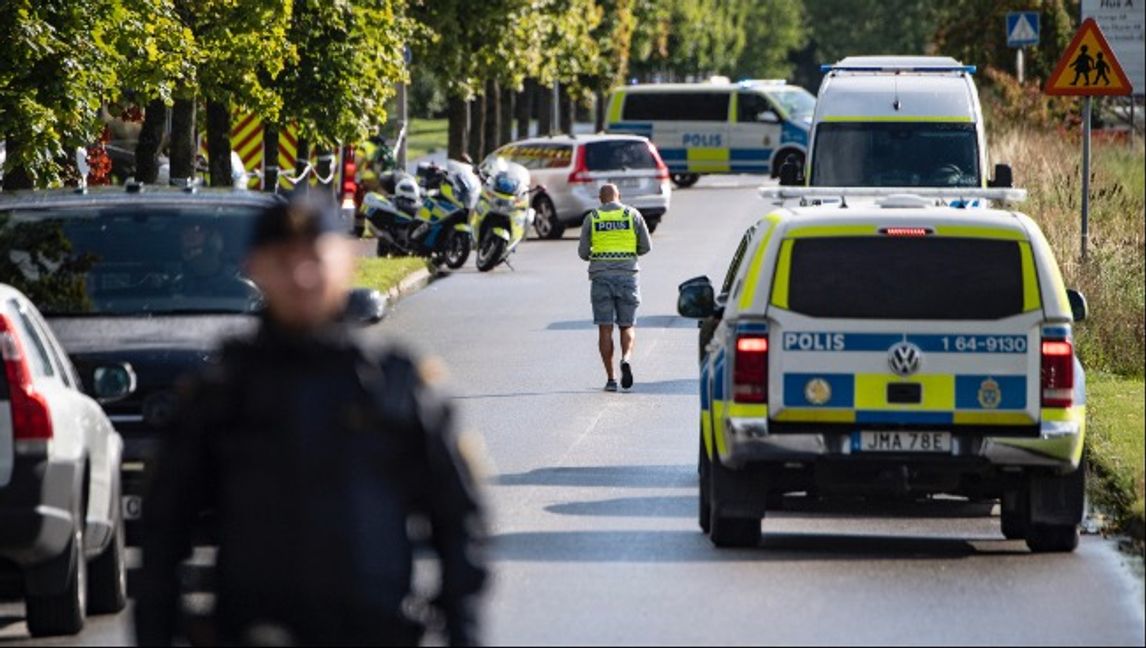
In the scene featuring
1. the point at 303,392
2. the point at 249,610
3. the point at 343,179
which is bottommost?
the point at 343,179

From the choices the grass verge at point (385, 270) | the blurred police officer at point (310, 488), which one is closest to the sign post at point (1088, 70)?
the grass verge at point (385, 270)

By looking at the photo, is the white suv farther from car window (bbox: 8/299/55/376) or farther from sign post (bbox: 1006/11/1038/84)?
car window (bbox: 8/299/55/376)

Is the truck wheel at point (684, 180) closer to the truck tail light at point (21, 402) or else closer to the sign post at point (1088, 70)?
the sign post at point (1088, 70)

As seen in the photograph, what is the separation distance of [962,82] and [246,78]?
690 centimetres

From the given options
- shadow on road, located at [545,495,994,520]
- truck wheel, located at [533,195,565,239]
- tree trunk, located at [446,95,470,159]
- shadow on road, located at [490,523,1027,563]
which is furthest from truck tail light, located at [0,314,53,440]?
tree trunk, located at [446,95,470,159]

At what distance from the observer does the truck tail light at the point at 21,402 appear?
34.1 feet

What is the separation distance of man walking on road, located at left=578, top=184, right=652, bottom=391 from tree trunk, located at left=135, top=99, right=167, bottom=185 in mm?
7628

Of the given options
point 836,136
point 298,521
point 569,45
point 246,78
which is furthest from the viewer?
point 569,45

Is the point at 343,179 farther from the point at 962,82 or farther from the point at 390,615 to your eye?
the point at 390,615

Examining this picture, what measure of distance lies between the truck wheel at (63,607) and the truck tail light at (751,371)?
10.8 feet

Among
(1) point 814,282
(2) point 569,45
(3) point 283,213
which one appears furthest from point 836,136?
(2) point 569,45

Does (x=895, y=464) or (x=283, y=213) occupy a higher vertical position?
(x=283, y=213)

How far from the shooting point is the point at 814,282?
1306 cm

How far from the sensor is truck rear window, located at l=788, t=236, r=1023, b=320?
42.8 ft
